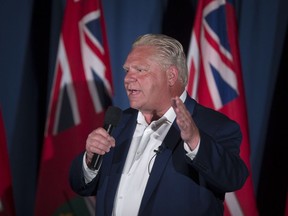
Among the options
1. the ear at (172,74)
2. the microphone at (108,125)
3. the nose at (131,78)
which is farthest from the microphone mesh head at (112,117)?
the ear at (172,74)

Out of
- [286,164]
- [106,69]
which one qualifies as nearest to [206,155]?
[106,69]

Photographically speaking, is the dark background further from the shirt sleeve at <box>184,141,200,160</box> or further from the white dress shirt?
the shirt sleeve at <box>184,141,200,160</box>

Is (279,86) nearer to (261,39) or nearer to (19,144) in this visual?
(261,39)

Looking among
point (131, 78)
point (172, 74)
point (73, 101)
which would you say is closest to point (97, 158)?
point (131, 78)

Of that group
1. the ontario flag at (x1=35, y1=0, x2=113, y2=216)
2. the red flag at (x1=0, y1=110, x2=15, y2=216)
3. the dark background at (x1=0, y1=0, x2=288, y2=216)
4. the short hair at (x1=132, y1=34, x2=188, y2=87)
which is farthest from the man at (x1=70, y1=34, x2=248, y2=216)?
the dark background at (x1=0, y1=0, x2=288, y2=216)

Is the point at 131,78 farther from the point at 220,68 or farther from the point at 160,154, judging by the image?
the point at 220,68

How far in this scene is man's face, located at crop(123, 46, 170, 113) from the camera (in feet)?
5.43

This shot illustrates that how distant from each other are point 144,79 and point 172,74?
0.37ft

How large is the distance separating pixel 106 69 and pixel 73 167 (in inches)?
49.6

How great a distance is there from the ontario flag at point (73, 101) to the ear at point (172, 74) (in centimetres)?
128

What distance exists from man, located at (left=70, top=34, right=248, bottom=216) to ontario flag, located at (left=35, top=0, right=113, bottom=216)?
1.09 metres

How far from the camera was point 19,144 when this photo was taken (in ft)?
11.3

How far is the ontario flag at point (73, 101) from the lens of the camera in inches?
114

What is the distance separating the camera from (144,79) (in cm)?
166
